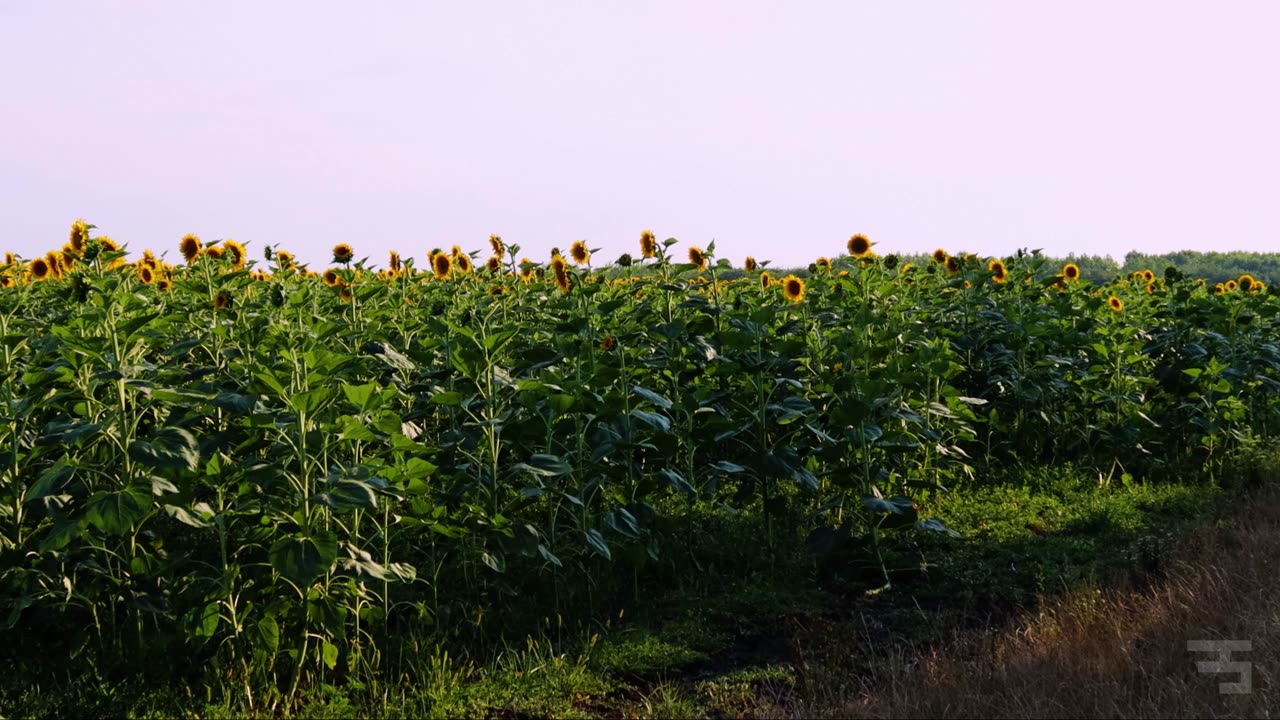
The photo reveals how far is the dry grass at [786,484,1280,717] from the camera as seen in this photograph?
4324 millimetres

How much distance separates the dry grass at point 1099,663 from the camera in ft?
14.2

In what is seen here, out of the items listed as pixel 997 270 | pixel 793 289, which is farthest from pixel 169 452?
pixel 997 270

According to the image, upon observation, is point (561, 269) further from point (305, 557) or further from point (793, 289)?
point (305, 557)

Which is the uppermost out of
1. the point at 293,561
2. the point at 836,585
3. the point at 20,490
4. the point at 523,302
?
the point at 523,302

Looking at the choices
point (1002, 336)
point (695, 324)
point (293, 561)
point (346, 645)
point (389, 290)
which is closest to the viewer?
point (293, 561)

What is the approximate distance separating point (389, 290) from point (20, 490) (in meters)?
3.63

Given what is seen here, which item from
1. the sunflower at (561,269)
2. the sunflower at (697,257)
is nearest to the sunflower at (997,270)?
the sunflower at (697,257)

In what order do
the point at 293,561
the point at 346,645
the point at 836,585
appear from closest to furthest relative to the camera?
the point at 293,561, the point at 346,645, the point at 836,585

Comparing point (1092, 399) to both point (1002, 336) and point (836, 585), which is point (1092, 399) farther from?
point (836, 585)

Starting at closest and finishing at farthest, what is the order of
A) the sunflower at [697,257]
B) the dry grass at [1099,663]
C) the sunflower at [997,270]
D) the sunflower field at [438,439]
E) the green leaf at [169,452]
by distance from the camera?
the dry grass at [1099,663]
the green leaf at [169,452]
the sunflower field at [438,439]
the sunflower at [697,257]
the sunflower at [997,270]

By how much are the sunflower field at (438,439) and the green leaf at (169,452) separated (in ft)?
0.06

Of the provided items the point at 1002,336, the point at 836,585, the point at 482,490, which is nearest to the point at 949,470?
the point at 1002,336

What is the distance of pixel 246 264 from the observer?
7477 millimetres

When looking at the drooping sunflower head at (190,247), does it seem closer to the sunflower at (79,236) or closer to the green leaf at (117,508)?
the sunflower at (79,236)
